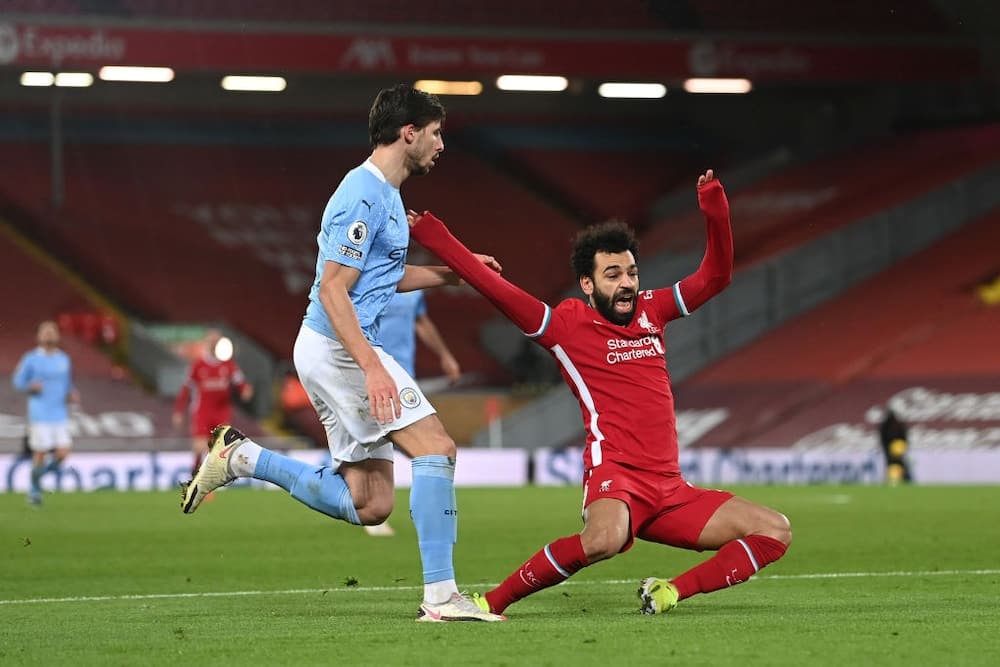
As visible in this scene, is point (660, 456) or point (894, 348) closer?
point (660, 456)

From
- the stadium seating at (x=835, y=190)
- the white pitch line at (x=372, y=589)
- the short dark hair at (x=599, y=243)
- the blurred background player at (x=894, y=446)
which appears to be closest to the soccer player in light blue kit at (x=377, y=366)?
the short dark hair at (x=599, y=243)

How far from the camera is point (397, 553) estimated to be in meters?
11.8

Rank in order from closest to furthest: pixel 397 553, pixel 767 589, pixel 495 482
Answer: pixel 767 589, pixel 397 553, pixel 495 482

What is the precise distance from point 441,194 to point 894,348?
33.8ft

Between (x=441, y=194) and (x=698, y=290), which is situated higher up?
(x=441, y=194)

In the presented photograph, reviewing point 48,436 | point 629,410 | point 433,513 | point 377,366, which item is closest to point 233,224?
point 48,436

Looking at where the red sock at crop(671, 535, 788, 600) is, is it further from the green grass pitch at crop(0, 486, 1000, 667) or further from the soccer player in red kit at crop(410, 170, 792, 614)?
the green grass pitch at crop(0, 486, 1000, 667)

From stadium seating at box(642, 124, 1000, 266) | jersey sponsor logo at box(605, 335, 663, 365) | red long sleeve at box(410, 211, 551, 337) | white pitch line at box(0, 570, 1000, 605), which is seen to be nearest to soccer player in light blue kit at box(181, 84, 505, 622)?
red long sleeve at box(410, 211, 551, 337)

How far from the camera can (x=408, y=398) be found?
705 centimetres

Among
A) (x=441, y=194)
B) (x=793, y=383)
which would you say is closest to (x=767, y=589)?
(x=793, y=383)

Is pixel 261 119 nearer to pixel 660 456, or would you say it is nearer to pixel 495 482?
pixel 495 482

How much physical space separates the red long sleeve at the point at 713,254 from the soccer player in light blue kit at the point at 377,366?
910mm

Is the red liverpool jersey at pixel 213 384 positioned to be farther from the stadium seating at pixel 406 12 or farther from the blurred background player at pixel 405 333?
the stadium seating at pixel 406 12

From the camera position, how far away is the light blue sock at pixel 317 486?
754cm
